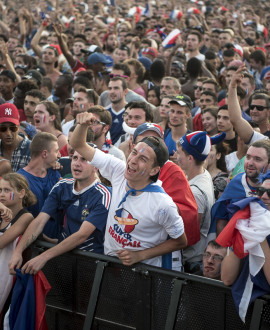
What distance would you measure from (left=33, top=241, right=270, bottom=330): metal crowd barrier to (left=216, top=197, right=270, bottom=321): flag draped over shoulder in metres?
0.07

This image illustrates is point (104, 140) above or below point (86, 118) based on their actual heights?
below

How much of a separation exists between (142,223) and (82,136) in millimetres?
811

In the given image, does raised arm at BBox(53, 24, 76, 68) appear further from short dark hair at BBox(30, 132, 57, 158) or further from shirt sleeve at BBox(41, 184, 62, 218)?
shirt sleeve at BBox(41, 184, 62, 218)

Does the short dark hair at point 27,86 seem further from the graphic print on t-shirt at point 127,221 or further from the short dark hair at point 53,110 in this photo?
the graphic print on t-shirt at point 127,221

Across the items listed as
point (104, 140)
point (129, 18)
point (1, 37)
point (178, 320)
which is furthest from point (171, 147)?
point (129, 18)

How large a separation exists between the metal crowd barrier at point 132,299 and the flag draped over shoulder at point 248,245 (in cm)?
7

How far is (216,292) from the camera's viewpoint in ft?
12.5

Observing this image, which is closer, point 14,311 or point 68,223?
point 14,311

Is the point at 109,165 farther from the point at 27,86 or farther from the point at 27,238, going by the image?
the point at 27,86

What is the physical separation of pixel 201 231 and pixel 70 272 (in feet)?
3.87

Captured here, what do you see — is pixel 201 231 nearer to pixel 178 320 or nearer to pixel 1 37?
pixel 178 320

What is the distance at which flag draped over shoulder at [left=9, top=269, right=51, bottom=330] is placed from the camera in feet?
14.8

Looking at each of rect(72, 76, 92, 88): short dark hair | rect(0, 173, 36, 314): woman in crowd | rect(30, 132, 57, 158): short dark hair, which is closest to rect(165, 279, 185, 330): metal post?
rect(0, 173, 36, 314): woman in crowd

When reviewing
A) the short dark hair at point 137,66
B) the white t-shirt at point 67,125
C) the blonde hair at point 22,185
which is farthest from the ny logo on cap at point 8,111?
the short dark hair at point 137,66
